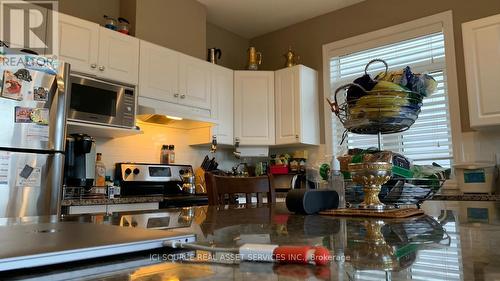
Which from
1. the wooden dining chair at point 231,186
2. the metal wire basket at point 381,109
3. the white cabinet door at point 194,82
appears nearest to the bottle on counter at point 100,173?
the white cabinet door at point 194,82

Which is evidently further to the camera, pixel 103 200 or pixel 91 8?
pixel 91 8

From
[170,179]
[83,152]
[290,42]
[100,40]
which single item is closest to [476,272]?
[83,152]

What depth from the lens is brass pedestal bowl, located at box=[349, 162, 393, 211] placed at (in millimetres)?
875

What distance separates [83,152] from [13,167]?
→ 0.57 metres

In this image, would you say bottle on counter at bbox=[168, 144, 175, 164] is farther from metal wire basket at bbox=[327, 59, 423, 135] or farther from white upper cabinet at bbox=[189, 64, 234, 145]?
metal wire basket at bbox=[327, 59, 423, 135]

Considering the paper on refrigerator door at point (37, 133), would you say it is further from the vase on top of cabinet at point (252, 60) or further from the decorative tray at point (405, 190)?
the vase on top of cabinet at point (252, 60)

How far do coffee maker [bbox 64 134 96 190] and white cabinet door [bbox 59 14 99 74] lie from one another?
0.49 m

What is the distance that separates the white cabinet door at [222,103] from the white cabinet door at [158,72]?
50cm

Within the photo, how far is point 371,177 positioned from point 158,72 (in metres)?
2.55

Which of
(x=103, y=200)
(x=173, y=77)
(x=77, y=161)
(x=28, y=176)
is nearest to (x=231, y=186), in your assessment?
(x=103, y=200)

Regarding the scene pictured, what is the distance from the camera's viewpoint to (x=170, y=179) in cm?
325

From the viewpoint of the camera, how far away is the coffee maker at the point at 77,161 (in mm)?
2488

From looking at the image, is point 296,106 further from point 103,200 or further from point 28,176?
point 28,176

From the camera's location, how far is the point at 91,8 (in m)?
3.11
